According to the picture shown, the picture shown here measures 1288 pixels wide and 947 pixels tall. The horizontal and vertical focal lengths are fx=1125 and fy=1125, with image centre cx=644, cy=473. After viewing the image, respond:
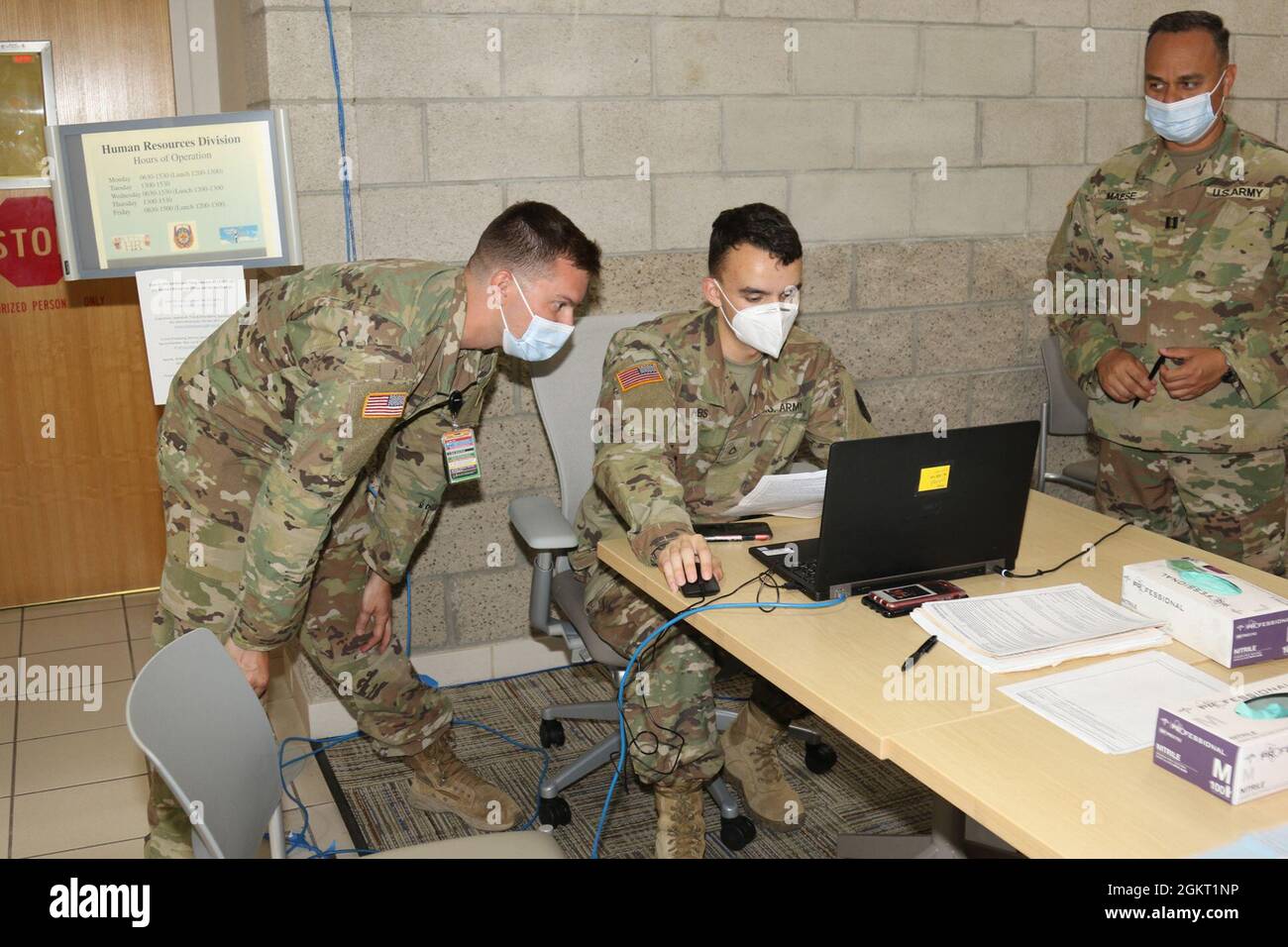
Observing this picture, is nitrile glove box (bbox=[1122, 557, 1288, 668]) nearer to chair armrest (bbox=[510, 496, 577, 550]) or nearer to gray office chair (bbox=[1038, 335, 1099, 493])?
chair armrest (bbox=[510, 496, 577, 550])

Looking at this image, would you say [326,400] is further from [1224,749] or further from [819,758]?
[819,758]

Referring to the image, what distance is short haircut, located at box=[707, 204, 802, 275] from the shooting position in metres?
2.18

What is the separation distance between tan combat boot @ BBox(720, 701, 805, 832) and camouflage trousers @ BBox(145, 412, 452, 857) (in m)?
0.67

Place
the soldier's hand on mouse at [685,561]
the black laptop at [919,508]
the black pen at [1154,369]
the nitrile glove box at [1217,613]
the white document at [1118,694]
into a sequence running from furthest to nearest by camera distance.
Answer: the black pen at [1154,369], the soldier's hand on mouse at [685,561], the black laptop at [919,508], the nitrile glove box at [1217,613], the white document at [1118,694]

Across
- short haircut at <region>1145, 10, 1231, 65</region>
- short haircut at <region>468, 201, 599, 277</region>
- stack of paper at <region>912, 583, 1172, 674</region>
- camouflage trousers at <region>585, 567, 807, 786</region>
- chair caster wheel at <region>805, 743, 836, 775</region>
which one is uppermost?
short haircut at <region>1145, 10, 1231, 65</region>

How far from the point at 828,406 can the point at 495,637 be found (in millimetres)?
1314

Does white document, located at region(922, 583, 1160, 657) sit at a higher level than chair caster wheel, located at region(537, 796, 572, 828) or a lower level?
higher

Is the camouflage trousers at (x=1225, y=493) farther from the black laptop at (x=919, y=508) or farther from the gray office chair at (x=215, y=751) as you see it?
the gray office chair at (x=215, y=751)

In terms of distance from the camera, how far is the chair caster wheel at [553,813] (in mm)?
2498

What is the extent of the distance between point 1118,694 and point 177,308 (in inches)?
79.4

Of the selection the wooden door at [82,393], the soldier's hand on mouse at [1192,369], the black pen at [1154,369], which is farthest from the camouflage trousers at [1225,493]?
the wooden door at [82,393]

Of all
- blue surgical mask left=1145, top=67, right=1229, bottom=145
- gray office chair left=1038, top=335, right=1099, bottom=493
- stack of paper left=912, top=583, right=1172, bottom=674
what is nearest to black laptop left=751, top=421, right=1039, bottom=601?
stack of paper left=912, top=583, right=1172, bottom=674

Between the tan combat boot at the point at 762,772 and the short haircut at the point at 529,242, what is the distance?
1.12 m

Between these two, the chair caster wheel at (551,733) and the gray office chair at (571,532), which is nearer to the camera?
Result: the gray office chair at (571,532)
